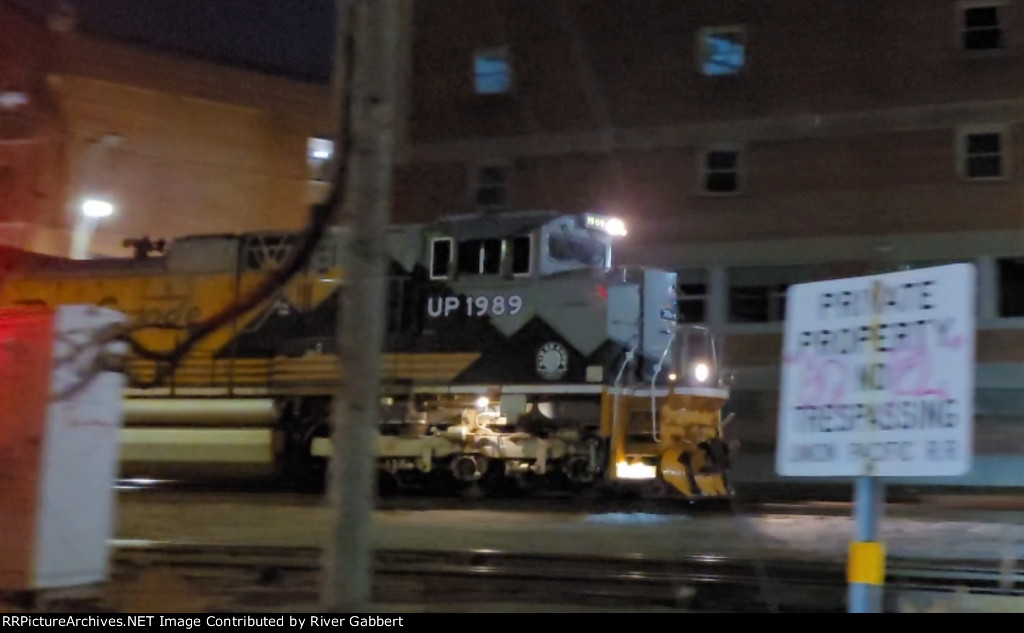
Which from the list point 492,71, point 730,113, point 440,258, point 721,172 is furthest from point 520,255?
point 492,71

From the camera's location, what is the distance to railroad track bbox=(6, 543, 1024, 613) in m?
7.73

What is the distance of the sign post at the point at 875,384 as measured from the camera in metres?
4.82

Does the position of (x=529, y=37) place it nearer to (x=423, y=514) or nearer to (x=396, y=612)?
(x=423, y=514)

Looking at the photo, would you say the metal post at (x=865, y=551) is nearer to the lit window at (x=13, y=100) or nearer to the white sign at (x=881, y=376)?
the white sign at (x=881, y=376)

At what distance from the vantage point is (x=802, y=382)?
5.43 meters

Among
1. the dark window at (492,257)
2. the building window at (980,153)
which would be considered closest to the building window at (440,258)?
the dark window at (492,257)

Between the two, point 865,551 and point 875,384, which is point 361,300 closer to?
point 875,384

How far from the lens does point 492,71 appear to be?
26719mm

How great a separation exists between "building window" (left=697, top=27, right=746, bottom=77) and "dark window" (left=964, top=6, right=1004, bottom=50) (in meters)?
4.72

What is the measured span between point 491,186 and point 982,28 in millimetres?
11529

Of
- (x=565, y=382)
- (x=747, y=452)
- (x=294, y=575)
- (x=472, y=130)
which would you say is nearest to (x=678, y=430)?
(x=565, y=382)

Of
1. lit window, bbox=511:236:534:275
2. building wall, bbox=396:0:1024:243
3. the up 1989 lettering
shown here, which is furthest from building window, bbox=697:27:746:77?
the up 1989 lettering

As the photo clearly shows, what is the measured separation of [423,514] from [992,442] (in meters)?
13.2

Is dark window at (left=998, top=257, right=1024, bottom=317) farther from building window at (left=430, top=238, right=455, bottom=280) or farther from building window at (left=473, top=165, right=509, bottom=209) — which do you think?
building window at (left=430, top=238, right=455, bottom=280)
